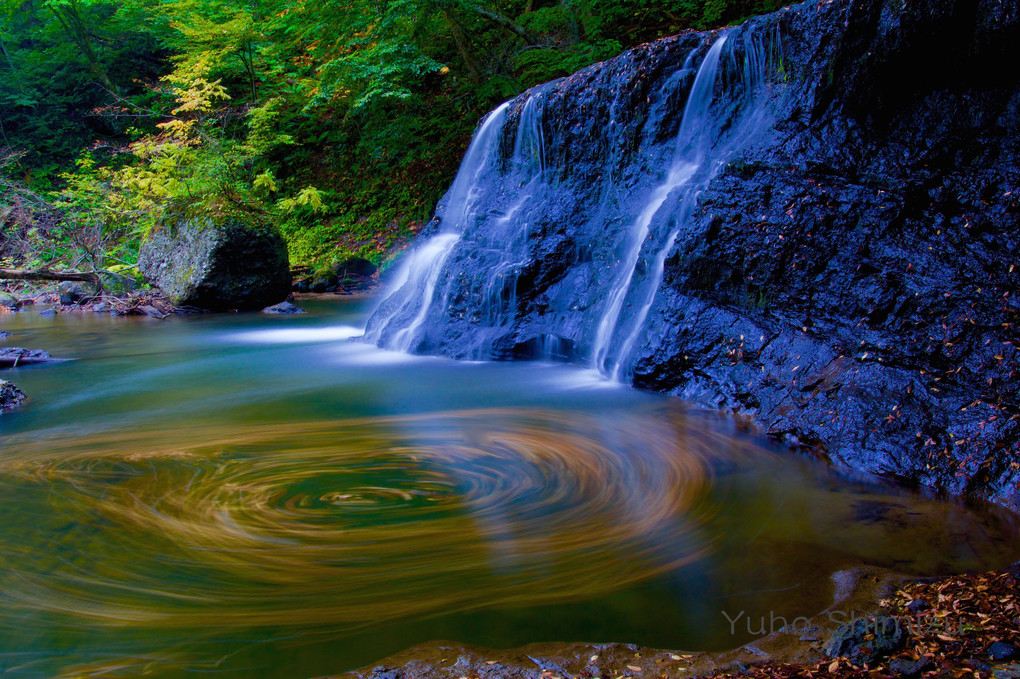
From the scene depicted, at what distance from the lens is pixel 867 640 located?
6.53 ft

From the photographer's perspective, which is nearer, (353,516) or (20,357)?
(353,516)

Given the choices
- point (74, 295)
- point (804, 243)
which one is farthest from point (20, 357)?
point (804, 243)

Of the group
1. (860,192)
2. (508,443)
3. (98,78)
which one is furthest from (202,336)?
(98,78)

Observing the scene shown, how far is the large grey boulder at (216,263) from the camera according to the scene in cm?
1205

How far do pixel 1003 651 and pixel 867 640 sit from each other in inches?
14.5

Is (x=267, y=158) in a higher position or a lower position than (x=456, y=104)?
lower

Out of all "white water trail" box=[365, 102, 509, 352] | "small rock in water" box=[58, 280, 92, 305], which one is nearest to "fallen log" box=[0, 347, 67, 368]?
"white water trail" box=[365, 102, 509, 352]

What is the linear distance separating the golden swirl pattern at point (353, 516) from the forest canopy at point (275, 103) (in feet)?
32.6

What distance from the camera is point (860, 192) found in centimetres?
493

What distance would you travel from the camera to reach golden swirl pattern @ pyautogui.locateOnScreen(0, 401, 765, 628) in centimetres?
246

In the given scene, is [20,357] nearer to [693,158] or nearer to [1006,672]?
[693,158]

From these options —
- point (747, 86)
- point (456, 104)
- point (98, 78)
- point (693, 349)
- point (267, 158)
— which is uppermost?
point (98, 78)

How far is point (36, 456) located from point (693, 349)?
505 centimetres

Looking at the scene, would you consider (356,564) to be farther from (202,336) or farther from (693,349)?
(202,336)
